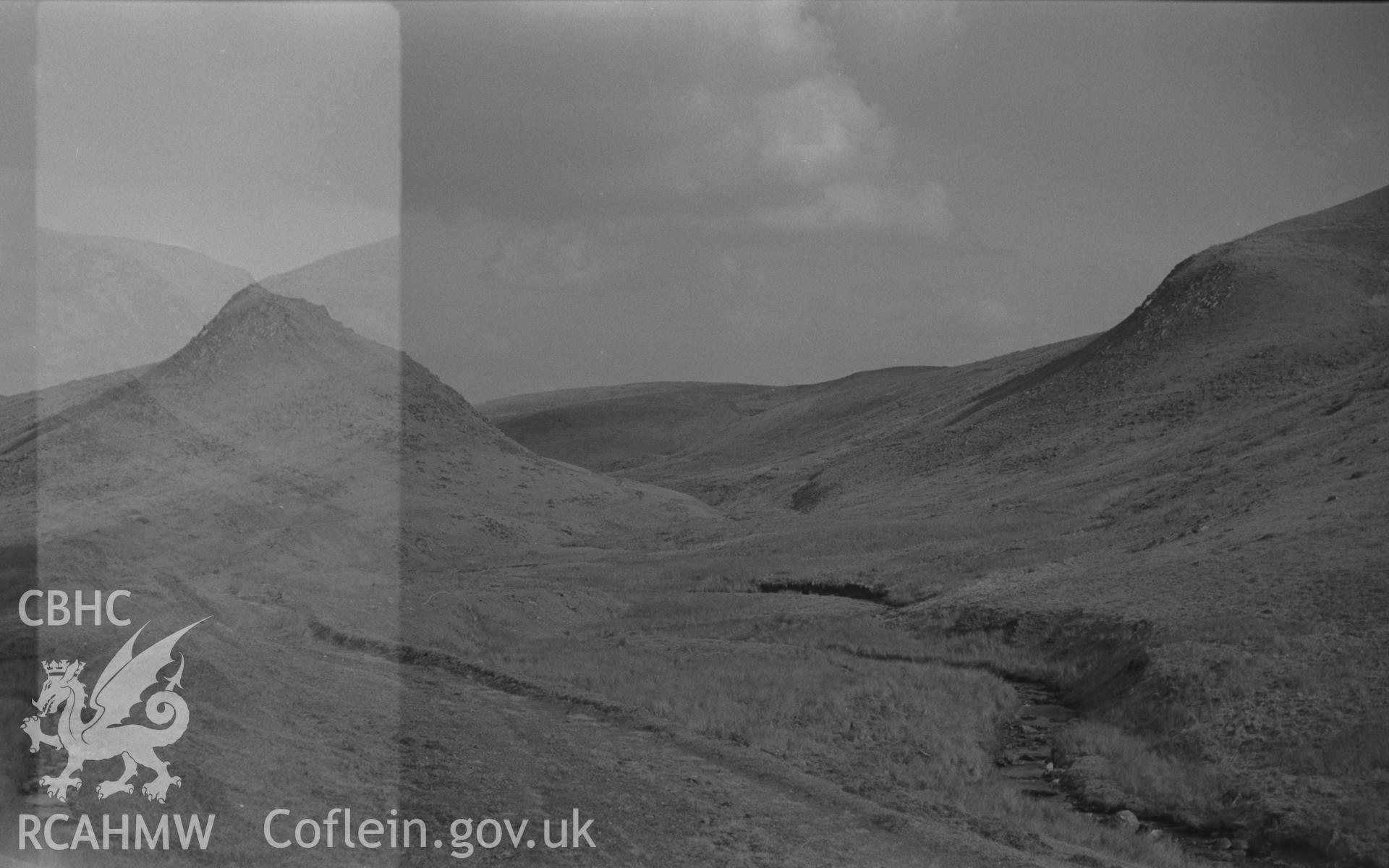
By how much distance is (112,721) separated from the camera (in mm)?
15320

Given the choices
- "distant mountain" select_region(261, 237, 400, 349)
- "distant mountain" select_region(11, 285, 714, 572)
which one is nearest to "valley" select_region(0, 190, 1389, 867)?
"distant mountain" select_region(11, 285, 714, 572)

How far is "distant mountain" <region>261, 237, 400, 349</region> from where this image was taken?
2544 inches

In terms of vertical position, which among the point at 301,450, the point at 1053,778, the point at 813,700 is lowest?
the point at 1053,778

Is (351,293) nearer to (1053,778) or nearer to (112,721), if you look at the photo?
(1053,778)

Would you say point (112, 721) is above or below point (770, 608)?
above

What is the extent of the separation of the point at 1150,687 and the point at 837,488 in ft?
207

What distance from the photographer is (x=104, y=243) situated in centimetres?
4806

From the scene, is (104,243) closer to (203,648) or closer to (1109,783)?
(203,648)

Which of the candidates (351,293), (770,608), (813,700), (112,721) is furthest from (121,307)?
(112,721)

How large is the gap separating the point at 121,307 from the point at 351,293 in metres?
22.5

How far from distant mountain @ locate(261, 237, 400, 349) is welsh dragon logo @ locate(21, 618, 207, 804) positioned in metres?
40.9

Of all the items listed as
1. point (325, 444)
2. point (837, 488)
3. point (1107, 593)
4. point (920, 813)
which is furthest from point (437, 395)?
point (920, 813)

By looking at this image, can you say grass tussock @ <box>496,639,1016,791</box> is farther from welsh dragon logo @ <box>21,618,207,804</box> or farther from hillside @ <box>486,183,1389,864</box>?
welsh dragon logo @ <box>21,618,207,804</box>

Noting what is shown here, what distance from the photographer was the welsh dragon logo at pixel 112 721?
14.4m
